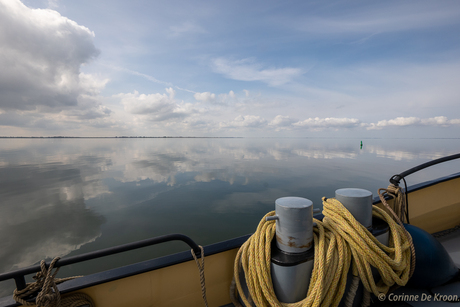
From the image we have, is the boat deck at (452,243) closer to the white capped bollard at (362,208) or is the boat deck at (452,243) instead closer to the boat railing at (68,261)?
the white capped bollard at (362,208)

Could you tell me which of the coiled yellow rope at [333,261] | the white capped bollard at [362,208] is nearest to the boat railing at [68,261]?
the coiled yellow rope at [333,261]

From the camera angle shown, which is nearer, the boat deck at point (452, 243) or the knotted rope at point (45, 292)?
the knotted rope at point (45, 292)

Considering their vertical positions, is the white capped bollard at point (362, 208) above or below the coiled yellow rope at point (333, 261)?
above

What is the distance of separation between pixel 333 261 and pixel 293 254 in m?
0.26

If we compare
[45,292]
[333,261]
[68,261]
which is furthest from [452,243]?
[45,292]

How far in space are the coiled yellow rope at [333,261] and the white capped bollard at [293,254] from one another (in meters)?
0.04

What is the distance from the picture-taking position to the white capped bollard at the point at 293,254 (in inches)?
45.6

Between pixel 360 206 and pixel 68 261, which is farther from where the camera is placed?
pixel 360 206

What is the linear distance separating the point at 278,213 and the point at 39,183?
15956 millimetres

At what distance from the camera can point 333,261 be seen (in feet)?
4.01

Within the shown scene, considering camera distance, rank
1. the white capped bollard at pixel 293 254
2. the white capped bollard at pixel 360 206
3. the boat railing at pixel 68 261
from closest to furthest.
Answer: the boat railing at pixel 68 261
the white capped bollard at pixel 293 254
the white capped bollard at pixel 360 206

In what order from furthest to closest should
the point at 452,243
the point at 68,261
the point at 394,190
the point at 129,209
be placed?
the point at 129,209
the point at 452,243
the point at 394,190
the point at 68,261

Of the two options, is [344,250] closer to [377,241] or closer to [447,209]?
[377,241]

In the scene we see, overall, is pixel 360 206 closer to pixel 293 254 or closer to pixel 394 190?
pixel 293 254
